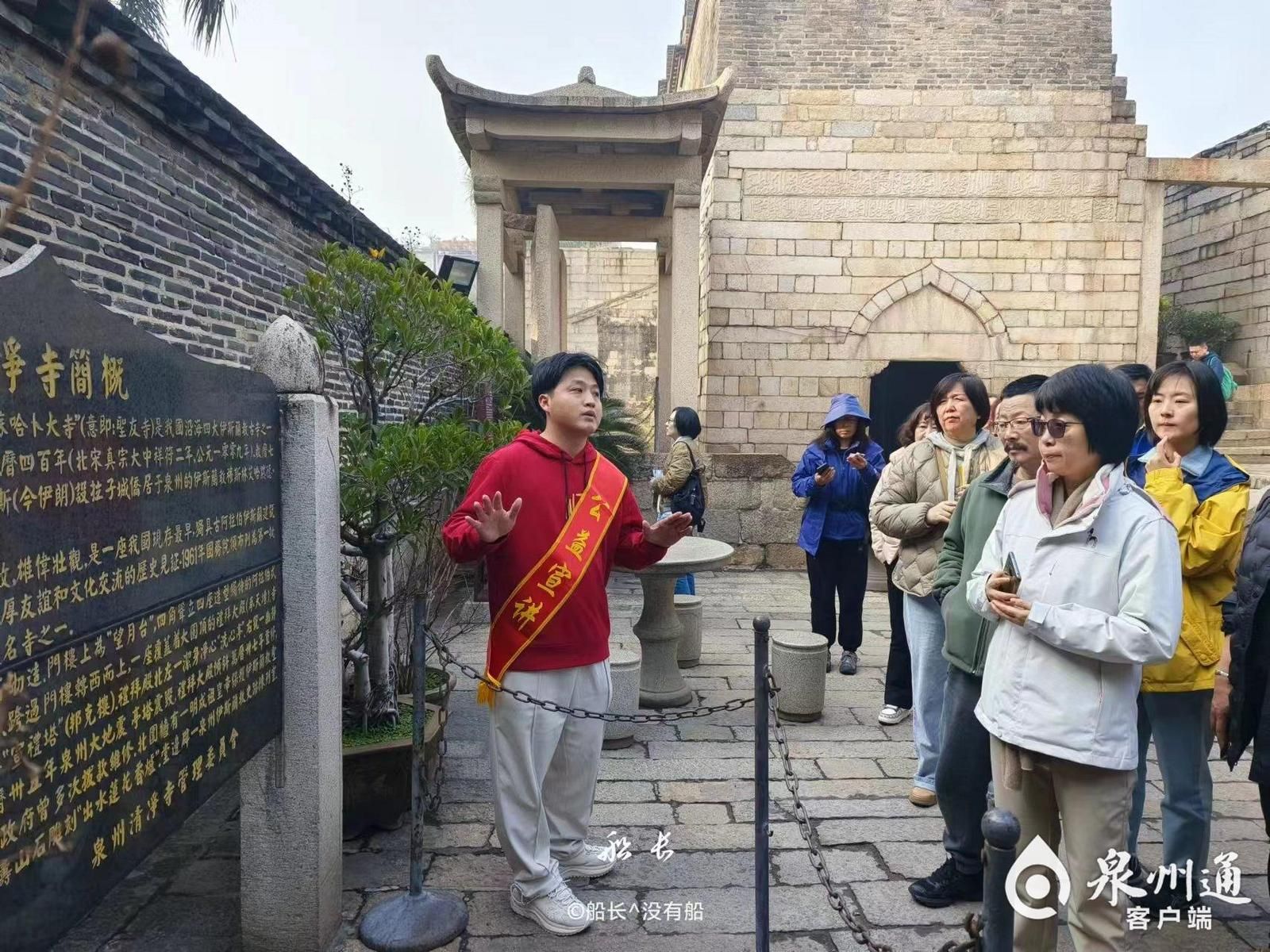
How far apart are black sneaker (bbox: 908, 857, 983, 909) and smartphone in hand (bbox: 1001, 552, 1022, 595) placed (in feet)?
4.09

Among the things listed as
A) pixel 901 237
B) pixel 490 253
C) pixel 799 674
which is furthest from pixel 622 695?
pixel 901 237

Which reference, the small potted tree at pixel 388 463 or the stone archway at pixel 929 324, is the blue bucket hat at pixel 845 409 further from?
the stone archway at pixel 929 324

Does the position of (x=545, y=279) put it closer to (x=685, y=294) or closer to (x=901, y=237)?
(x=685, y=294)

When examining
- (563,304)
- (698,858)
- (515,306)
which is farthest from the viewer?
(563,304)

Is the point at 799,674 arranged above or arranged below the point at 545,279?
below

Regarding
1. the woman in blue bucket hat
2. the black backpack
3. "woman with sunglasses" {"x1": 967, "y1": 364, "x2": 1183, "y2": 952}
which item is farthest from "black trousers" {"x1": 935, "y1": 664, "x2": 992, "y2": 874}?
the black backpack

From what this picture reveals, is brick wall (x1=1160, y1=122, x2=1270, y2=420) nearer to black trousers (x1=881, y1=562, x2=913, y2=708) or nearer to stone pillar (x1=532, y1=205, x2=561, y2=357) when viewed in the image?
stone pillar (x1=532, y1=205, x2=561, y2=357)

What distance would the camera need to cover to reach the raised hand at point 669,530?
111 inches

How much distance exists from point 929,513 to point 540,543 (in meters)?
1.85

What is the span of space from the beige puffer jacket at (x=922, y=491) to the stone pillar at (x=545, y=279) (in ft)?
20.4

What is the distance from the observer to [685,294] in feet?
30.5

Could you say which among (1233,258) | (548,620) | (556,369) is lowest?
(548,620)

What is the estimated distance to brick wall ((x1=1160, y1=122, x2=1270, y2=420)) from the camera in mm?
11922

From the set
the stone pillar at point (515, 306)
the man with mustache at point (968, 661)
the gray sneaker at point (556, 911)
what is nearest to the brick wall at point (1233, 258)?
the stone pillar at point (515, 306)
